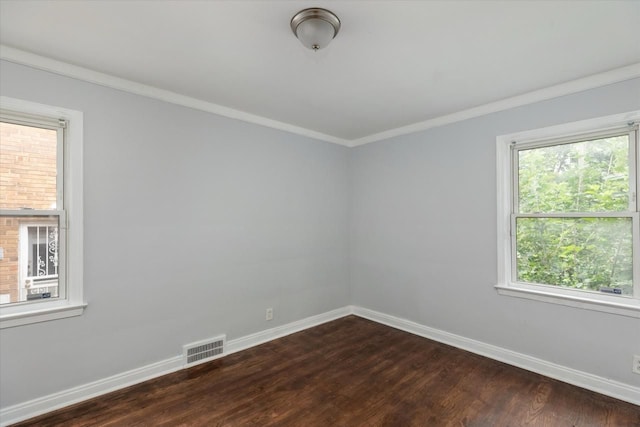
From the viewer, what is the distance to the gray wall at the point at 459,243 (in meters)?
2.46

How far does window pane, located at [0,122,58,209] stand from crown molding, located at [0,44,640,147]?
0.47m

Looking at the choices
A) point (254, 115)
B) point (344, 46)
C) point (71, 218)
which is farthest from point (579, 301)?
point (71, 218)

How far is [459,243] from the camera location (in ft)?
10.8

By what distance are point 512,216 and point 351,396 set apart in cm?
223

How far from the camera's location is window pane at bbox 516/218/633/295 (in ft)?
7.97

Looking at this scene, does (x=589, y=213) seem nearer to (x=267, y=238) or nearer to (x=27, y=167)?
(x=267, y=238)

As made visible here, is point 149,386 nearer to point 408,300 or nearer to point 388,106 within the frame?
point 408,300

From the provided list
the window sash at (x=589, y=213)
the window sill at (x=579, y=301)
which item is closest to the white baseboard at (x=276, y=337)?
the window sill at (x=579, y=301)

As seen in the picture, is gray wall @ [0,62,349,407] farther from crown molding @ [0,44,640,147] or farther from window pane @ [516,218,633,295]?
window pane @ [516,218,633,295]

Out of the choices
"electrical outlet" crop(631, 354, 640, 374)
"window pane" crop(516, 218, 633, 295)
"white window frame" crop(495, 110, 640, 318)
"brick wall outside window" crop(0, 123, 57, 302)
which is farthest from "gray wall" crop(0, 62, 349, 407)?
"electrical outlet" crop(631, 354, 640, 374)

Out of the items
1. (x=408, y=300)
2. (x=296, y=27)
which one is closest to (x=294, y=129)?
(x=296, y=27)

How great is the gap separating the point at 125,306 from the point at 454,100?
347cm

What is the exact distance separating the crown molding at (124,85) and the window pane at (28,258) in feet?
3.58

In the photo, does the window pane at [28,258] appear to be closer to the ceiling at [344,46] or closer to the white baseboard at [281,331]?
the ceiling at [344,46]
